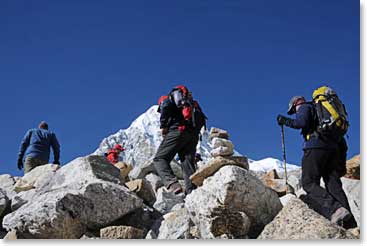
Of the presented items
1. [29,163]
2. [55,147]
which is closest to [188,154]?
[55,147]

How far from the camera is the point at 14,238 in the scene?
555cm

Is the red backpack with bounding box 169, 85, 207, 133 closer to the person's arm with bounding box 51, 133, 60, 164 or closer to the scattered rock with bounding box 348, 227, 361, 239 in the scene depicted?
the scattered rock with bounding box 348, 227, 361, 239

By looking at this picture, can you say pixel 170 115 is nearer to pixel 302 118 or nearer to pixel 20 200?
pixel 302 118

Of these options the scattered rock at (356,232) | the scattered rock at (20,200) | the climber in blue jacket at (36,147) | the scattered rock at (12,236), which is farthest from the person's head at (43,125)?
the scattered rock at (356,232)

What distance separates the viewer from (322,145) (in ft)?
20.4

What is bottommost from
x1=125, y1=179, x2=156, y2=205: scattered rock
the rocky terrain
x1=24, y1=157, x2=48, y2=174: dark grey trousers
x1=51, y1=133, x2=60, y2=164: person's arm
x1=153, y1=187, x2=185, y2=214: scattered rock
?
the rocky terrain

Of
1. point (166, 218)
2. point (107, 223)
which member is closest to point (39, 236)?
point (107, 223)

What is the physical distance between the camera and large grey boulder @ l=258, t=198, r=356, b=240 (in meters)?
4.86

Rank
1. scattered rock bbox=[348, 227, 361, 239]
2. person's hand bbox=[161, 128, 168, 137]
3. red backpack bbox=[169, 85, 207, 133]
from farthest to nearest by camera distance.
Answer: person's hand bbox=[161, 128, 168, 137]
red backpack bbox=[169, 85, 207, 133]
scattered rock bbox=[348, 227, 361, 239]

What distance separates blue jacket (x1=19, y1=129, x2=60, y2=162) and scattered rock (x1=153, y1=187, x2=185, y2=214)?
538cm

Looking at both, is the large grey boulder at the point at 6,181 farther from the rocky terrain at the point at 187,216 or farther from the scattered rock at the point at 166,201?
the scattered rock at the point at 166,201

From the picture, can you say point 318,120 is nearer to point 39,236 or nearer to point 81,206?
point 81,206

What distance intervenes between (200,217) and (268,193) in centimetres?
82

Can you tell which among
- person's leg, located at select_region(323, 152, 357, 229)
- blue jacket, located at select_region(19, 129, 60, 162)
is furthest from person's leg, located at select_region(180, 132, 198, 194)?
blue jacket, located at select_region(19, 129, 60, 162)
